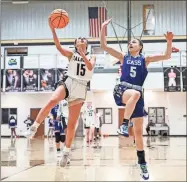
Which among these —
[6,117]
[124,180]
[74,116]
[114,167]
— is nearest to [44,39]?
[6,117]

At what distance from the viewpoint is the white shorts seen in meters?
5.06

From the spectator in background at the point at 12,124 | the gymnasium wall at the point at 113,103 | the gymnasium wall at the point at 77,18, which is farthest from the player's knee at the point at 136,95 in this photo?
the spectator in background at the point at 12,124

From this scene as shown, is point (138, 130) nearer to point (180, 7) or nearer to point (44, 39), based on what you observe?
point (44, 39)

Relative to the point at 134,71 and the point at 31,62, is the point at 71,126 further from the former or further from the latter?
the point at 31,62

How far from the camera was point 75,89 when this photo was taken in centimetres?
508

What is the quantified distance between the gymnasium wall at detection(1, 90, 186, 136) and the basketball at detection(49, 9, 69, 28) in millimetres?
39436

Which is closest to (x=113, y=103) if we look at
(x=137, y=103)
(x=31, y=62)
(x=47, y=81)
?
(x=47, y=81)

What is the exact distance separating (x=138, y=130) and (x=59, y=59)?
35039 mm

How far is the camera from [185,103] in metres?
46.0

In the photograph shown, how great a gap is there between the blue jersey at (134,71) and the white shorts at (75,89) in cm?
59

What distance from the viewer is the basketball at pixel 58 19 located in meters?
4.64

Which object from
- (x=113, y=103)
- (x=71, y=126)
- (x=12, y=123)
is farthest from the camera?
(x=113, y=103)

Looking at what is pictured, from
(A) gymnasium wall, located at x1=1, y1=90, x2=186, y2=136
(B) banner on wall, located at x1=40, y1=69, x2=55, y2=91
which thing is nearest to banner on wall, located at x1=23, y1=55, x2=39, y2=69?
(B) banner on wall, located at x1=40, y1=69, x2=55, y2=91

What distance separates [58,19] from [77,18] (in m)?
31.2
